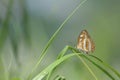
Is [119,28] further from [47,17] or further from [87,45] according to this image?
[47,17]

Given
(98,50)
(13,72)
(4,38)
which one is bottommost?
(98,50)

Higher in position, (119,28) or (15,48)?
(15,48)

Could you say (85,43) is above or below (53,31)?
below

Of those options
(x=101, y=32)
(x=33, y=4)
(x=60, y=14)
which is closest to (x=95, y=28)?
(x=101, y=32)
